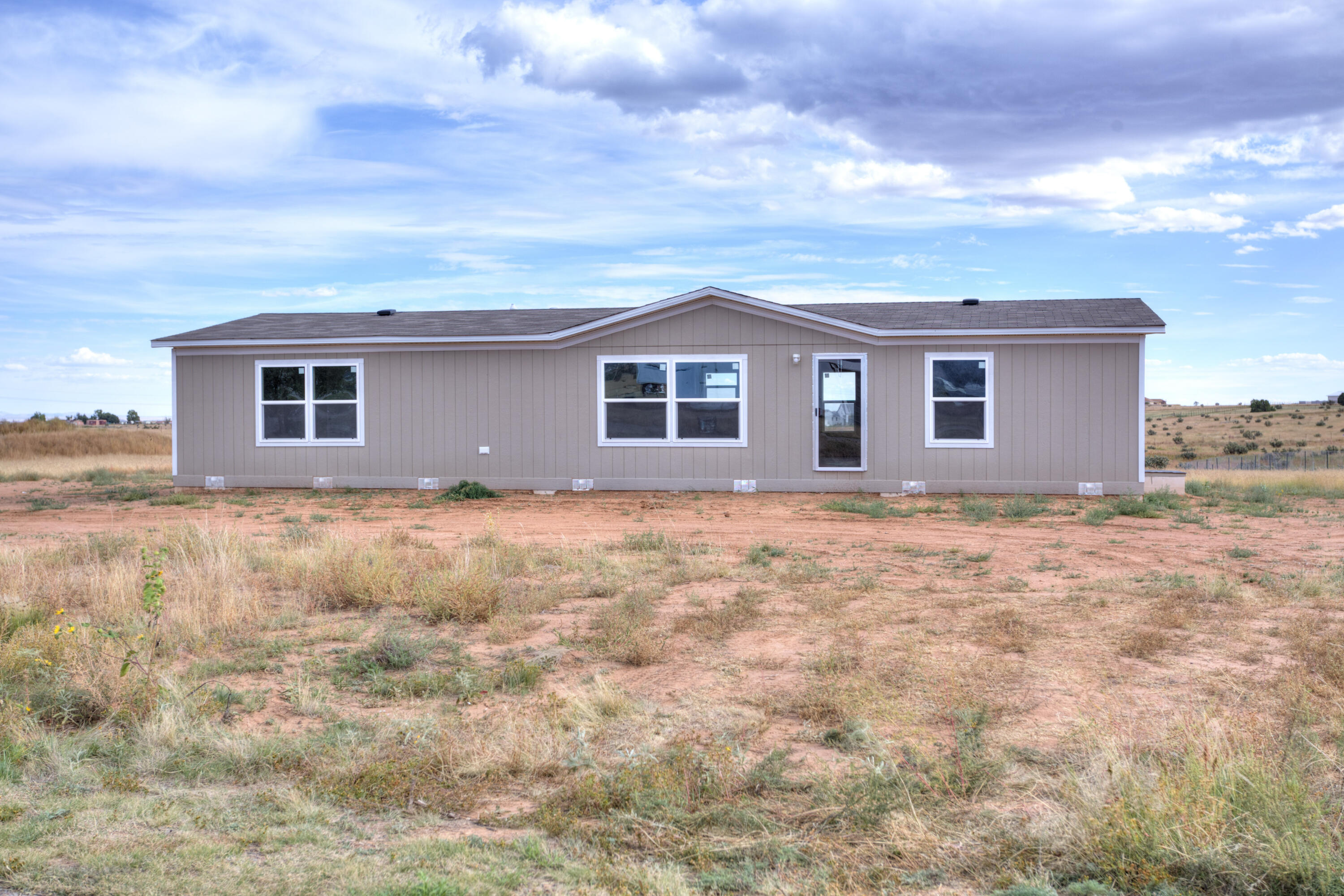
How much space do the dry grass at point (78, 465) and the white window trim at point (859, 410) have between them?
54.6 ft

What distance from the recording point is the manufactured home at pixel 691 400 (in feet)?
50.0

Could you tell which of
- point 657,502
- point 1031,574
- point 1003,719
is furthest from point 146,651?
point 657,502

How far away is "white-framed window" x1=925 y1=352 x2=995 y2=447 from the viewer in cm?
1540

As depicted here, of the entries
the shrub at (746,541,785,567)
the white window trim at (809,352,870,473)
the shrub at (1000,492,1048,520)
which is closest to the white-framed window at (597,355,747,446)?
the white window trim at (809,352,870,473)

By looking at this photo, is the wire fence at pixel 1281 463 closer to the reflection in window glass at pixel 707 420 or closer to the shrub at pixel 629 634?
the reflection in window glass at pixel 707 420

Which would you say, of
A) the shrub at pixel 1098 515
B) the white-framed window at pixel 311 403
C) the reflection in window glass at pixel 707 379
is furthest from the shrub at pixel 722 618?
the white-framed window at pixel 311 403

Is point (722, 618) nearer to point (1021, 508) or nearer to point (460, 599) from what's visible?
point (460, 599)

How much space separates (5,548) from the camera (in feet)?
31.5

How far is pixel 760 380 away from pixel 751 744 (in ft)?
38.3

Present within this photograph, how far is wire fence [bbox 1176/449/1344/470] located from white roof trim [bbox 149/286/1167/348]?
1156 centimetres

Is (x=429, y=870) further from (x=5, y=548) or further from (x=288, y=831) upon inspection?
(x=5, y=548)

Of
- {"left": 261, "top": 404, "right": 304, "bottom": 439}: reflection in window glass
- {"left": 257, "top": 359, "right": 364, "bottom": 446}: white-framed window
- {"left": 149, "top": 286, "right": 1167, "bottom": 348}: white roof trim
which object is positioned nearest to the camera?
{"left": 149, "top": 286, "right": 1167, "bottom": 348}: white roof trim

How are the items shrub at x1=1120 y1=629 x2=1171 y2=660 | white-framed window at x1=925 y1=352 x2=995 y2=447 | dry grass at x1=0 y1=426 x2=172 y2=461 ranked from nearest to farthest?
shrub at x1=1120 y1=629 x2=1171 y2=660, white-framed window at x1=925 y1=352 x2=995 y2=447, dry grass at x1=0 y1=426 x2=172 y2=461

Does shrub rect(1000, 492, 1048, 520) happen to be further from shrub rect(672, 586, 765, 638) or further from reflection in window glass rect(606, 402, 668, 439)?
shrub rect(672, 586, 765, 638)
